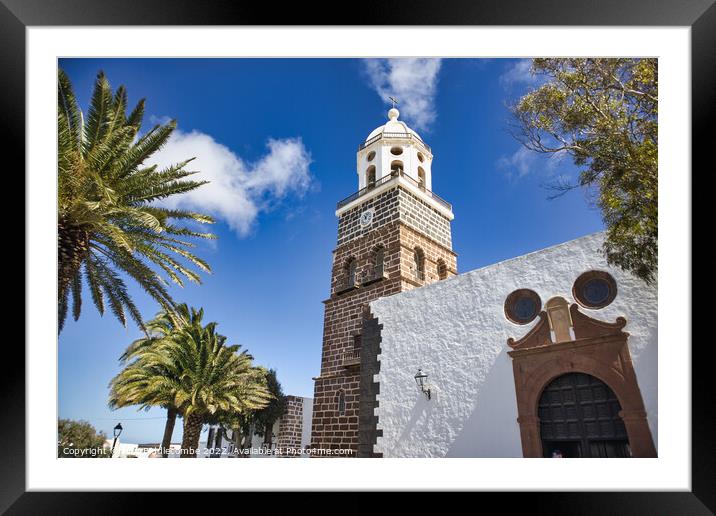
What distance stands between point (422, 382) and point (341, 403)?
3.36 m

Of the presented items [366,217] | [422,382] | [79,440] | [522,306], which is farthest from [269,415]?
[522,306]

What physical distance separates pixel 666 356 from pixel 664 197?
2.02 m

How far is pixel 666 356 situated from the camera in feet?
19.5

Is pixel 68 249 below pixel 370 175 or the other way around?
below

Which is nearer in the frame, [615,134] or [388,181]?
[615,134]

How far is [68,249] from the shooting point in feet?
22.2

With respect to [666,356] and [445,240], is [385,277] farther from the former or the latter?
[666,356]

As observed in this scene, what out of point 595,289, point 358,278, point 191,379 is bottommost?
point 191,379

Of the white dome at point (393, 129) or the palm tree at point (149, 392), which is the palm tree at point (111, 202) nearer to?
the palm tree at point (149, 392)

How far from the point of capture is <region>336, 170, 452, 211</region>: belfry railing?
13.5 meters

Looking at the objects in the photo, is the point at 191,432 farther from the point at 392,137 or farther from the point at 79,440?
the point at 392,137

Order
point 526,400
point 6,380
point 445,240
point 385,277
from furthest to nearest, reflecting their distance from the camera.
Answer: point 445,240 → point 385,277 → point 526,400 → point 6,380

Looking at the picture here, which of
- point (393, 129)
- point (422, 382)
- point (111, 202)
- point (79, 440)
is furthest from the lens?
point (393, 129)
